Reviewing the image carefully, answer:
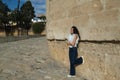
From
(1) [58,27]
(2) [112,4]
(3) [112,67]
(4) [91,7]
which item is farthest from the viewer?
(1) [58,27]

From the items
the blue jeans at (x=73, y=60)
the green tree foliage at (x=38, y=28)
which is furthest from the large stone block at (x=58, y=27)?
the green tree foliage at (x=38, y=28)

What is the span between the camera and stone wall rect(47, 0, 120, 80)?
22.0 feet

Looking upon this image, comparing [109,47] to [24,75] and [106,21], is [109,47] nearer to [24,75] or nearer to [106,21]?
[106,21]

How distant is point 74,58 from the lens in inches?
344

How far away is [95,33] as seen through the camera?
755cm

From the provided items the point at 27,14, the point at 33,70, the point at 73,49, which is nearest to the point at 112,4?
the point at 73,49

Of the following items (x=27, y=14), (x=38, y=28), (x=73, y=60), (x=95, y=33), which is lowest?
(x=38, y=28)

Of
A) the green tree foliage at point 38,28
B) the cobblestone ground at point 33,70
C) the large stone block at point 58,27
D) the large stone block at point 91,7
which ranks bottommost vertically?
the green tree foliage at point 38,28

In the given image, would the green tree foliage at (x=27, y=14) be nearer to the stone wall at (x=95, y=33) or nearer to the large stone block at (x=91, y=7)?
the stone wall at (x=95, y=33)

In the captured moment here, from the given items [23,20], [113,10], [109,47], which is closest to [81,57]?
[109,47]

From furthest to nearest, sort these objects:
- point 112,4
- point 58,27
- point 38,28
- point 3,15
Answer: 1. point 3,15
2. point 38,28
3. point 58,27
4. point 112,4

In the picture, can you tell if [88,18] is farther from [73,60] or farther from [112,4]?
[73,60]

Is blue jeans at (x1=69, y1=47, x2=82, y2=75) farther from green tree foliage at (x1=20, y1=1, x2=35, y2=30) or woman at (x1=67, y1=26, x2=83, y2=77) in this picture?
green tree foliage at (x1=20, y1=1, x2=35, y2=30)

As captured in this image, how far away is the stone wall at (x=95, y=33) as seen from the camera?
6691mm
